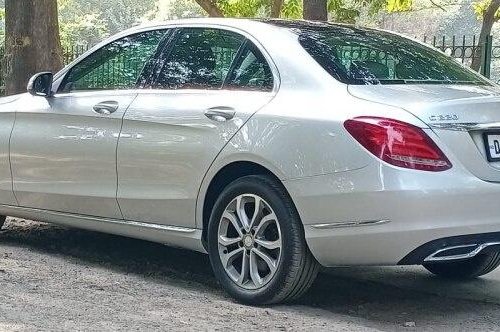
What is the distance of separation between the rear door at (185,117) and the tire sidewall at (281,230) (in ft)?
0.71

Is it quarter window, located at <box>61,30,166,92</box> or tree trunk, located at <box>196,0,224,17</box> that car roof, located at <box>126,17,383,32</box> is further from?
tree trunk, located at <box>196,0,224,17</box>

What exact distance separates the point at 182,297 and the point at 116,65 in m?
1.89

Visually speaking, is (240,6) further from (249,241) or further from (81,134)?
(249,241)

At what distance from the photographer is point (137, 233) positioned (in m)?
5.99

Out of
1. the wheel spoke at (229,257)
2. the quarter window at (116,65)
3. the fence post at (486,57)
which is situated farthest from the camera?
the fence post at (486,57)

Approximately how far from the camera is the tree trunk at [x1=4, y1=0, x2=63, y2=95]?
34.1 ft

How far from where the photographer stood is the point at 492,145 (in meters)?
4.79

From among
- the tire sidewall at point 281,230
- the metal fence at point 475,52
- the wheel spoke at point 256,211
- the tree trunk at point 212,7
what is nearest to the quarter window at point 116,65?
the tire sidewall at point 281,230

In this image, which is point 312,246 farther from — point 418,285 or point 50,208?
point 50,208

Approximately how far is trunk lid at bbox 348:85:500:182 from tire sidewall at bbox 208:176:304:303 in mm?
734

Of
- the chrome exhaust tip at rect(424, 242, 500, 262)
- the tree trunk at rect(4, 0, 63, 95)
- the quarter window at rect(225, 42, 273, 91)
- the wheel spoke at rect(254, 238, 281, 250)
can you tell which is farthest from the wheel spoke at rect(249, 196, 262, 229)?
the tree trunk at rect(4, 0, 63, 95)

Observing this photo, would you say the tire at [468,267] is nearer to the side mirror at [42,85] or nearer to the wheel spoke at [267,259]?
the wheel spoke at [267,259]

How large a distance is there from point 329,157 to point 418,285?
1727 millimetres

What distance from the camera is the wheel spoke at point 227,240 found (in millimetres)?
5332
